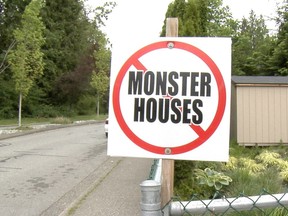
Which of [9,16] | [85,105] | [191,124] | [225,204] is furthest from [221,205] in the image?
[85,105]

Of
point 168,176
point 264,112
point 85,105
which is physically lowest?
point 168,176

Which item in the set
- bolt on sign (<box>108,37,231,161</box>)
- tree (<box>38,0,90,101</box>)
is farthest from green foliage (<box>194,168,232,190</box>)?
tree (<box>38,0,90,101</box>)

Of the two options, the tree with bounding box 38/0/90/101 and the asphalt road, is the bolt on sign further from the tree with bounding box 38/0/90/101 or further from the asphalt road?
the tree with bounding box 38/0/90/101

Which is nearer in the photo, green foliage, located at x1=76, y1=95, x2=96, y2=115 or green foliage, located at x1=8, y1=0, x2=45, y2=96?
green foliage, located at x1=8, y1=0, x2=45, y2=96

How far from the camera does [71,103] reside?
45.9 meters

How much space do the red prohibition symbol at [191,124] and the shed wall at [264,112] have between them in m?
11.6

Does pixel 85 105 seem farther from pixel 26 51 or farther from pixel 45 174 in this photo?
pixel 45 174

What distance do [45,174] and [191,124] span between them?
9182 mm

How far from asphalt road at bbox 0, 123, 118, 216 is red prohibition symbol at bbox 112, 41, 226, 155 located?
5097 mm

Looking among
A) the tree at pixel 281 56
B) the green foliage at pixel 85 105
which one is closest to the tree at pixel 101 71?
the green foliage at pixel 85 105

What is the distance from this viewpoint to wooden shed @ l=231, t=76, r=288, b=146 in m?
13.2

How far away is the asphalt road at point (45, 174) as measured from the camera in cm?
717

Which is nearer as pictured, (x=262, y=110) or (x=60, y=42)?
(x=262, y=110)

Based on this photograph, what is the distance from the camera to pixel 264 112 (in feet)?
43.7
